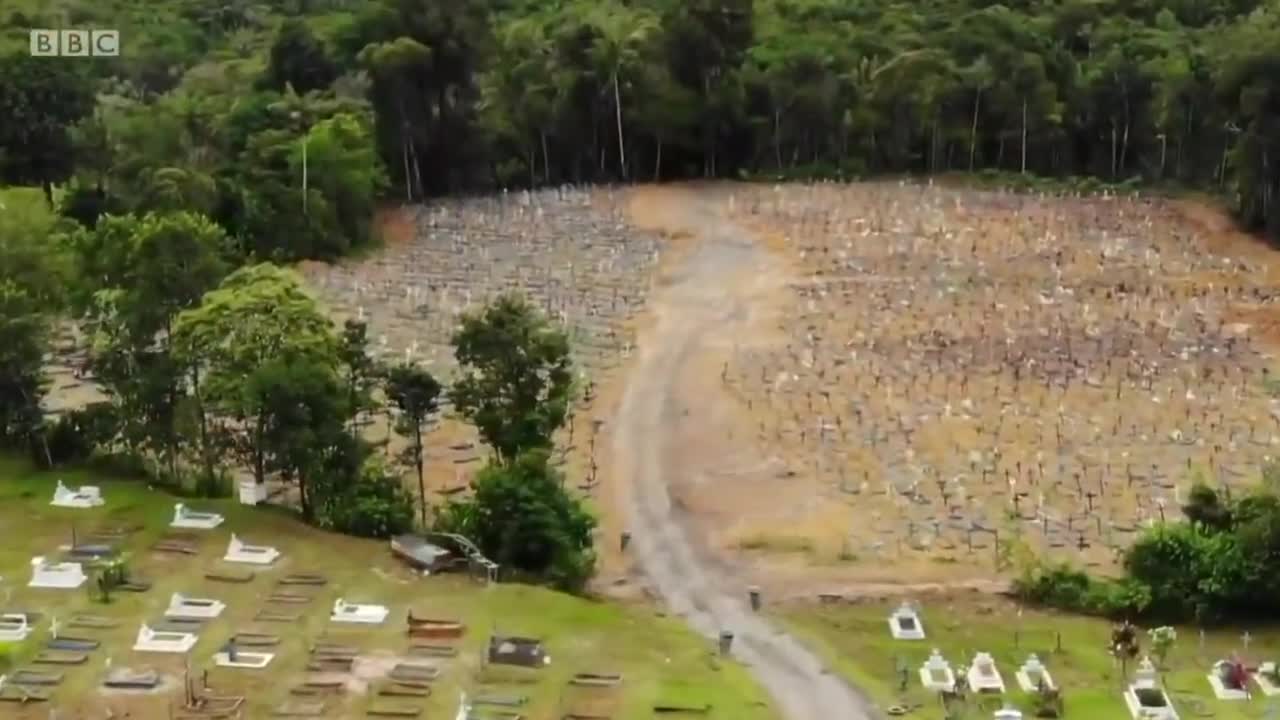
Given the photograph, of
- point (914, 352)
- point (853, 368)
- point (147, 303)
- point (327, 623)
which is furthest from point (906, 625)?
point (914, 352)

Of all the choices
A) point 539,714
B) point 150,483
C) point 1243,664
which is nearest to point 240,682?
point 539,714

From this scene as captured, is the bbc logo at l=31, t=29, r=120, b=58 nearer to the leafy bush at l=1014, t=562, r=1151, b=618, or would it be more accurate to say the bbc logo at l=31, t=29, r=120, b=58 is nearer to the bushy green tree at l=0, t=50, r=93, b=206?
the bushy green tree at l=0, t=50, r=93, b=206

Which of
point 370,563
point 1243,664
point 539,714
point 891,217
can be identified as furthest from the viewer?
point 891,217

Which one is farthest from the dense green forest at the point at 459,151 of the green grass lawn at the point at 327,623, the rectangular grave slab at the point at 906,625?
the rectangular grave slab at the point at 906,625

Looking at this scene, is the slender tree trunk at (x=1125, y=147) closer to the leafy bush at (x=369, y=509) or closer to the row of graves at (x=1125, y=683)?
the row of graves at (x=1125, y=683)

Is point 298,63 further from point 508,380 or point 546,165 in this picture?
point 508,380

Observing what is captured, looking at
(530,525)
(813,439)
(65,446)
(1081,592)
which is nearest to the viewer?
(1081,592)

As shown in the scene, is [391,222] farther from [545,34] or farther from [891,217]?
[891,217]

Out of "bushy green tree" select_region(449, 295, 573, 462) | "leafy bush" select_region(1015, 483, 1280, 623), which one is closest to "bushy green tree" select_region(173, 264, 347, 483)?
"bushy green tree" select_region(449, 295, 573, 462)
